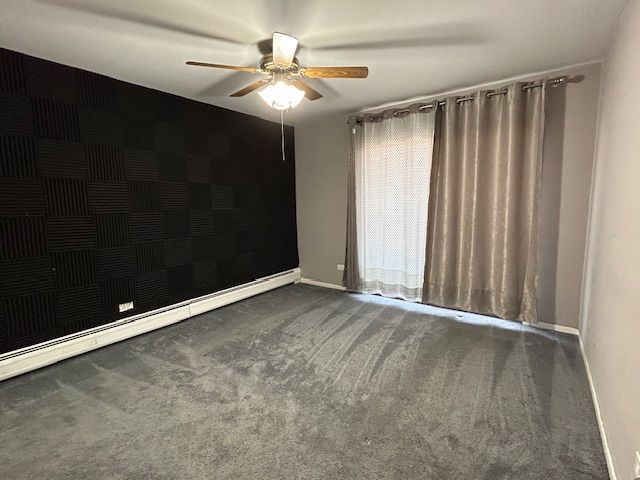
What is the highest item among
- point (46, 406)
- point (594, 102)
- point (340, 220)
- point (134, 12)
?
point (134, 12)

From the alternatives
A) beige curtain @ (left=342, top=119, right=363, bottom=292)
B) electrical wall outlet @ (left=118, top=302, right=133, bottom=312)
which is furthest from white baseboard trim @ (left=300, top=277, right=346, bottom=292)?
electrical wall outlet @ (left=118, top=302, right=133, bottom=312)

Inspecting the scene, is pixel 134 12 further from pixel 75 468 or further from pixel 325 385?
pixel 325 385

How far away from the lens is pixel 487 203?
2957 mm

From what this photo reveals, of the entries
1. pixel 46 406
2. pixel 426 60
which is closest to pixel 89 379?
pixel 46 406

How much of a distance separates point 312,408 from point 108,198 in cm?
253

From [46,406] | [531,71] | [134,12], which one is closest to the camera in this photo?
[134,12]

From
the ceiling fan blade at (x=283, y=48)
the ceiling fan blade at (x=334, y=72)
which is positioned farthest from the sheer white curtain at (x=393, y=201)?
the ceiling fan blade at (x=283, y=48)

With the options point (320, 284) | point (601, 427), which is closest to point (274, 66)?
point (601, 427)

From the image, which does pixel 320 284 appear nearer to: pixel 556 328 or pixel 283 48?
pixel 556 328

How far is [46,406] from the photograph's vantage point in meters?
1.90

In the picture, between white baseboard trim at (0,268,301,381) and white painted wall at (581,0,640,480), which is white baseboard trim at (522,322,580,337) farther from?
white baseboard trim at (0,268,301,381)

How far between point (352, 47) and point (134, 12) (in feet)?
4.68

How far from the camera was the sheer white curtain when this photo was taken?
337 centimetres

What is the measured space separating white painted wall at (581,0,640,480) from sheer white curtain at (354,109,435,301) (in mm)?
1509
